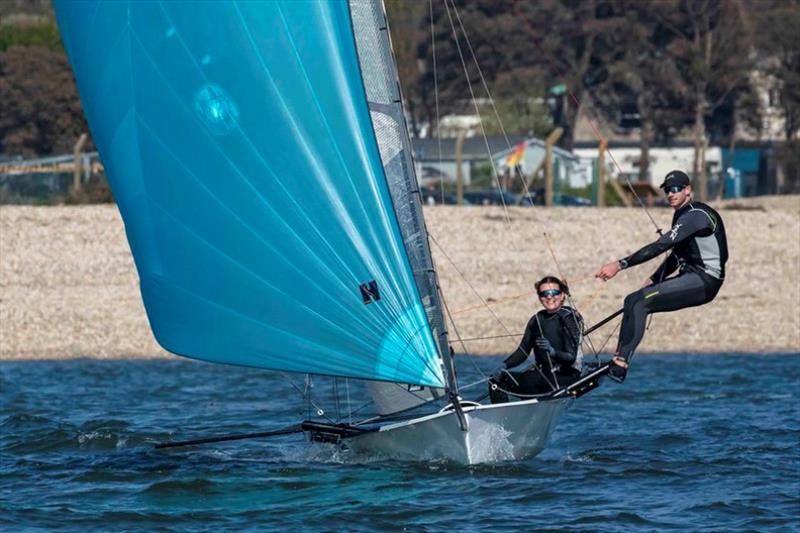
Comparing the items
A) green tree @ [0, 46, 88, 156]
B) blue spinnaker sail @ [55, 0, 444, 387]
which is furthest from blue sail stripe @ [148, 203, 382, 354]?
green tree @ [0, 46, 88, 156]

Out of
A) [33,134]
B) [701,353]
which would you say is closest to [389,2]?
[701,353]

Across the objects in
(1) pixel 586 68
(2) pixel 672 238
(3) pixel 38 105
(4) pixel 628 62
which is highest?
(4) pixel 628 62

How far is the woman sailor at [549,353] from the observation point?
11.4 metres

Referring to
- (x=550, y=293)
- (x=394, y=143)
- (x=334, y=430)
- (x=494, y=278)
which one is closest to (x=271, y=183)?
(x=394, y=143)

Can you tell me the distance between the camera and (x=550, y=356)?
11.4m

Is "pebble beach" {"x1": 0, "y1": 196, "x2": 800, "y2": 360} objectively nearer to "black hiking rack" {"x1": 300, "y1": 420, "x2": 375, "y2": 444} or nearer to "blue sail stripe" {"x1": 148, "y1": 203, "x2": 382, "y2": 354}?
"black hiking rack" {"x1": 300, "y1": 420, "x2": 375, "y2": 444}

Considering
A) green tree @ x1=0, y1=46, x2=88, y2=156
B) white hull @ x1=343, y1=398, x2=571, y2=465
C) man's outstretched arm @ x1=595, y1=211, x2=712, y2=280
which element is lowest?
white hull @ x1=343, y1=398, x2=571, y2=465

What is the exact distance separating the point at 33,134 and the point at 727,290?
1215 inches

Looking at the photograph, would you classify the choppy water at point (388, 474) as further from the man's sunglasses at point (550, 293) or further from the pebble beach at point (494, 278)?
the pebble beach at point (494, 278)

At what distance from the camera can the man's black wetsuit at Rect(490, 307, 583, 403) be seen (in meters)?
11.4

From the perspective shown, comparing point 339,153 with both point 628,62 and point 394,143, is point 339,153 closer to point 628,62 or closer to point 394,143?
point 394,143

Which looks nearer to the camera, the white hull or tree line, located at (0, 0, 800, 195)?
the white hull

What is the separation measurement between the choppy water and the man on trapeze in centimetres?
108

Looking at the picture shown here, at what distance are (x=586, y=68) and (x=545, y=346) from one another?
4538 cm
